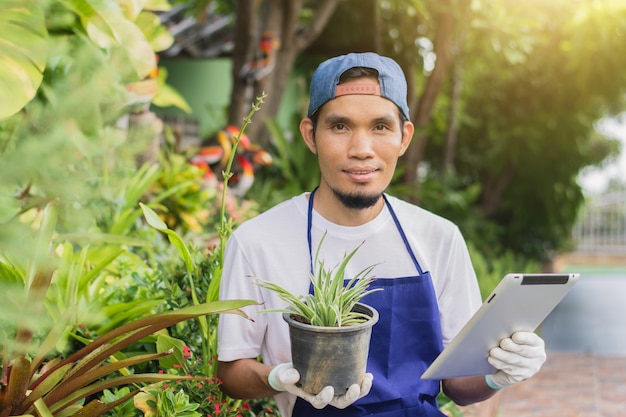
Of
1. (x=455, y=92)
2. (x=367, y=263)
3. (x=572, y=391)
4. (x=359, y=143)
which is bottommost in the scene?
(x=572, y=391)

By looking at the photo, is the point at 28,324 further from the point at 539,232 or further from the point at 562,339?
the point at 539,232

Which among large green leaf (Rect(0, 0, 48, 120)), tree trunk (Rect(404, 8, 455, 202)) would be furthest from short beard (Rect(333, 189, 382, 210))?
tree trunk (Rect(404, 8, 455, 202))

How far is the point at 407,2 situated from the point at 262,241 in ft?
16.2

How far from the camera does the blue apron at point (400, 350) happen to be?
6.15 ft

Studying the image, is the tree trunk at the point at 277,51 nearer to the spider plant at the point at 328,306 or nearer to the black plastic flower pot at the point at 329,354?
the spider plant at the point at 328,306

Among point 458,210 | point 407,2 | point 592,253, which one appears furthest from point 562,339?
point 592,253

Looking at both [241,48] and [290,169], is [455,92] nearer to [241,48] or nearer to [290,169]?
[290,169]

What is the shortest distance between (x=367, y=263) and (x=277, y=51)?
3.95m

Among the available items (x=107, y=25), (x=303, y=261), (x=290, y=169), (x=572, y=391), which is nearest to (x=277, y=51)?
(x=290, y=169)

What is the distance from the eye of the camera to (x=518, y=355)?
70.7 inches

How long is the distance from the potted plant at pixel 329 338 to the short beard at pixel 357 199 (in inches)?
12.1

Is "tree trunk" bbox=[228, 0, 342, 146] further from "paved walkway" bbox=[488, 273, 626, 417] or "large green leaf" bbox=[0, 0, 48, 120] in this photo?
"large green leaf" bbox=[0, 0, 48, 120]

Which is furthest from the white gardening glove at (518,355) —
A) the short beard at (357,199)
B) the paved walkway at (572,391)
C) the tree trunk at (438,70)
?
the tree trunk at (438,70)

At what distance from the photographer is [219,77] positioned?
10.5 metres
